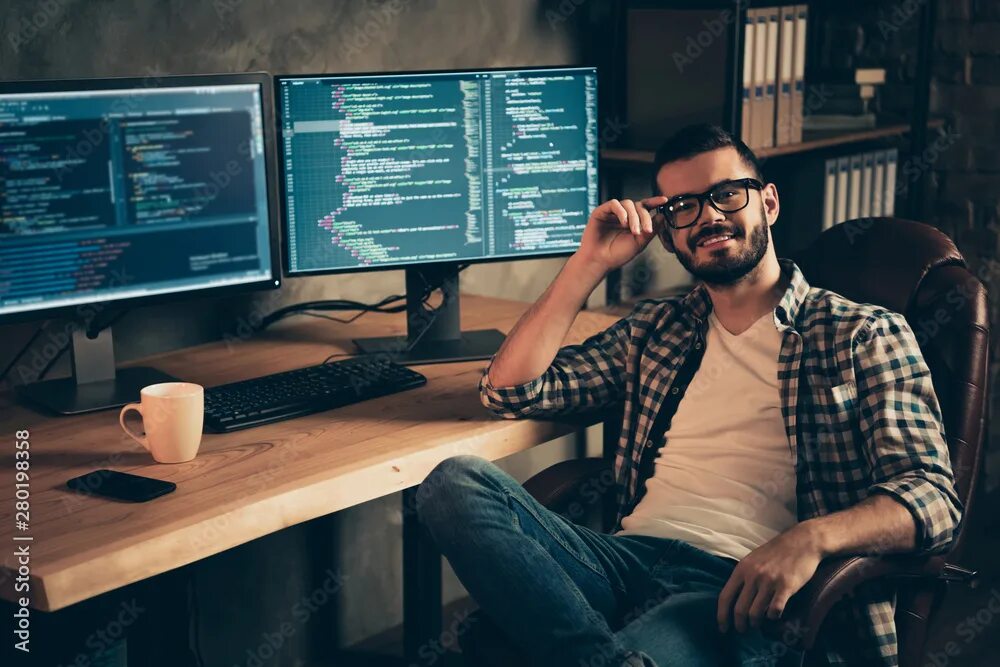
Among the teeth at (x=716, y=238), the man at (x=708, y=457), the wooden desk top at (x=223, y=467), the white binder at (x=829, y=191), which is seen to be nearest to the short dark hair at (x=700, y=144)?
the man at (x=708, y=457)

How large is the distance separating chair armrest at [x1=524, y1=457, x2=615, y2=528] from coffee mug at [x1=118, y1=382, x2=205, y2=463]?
56 cm

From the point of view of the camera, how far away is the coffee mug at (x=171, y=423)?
1710 mm

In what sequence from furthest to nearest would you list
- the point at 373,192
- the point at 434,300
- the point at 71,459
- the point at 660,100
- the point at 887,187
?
1. the point at 887,187
2. the point at 660,100
3. the point at 434,300
4. the point at 373,192
5. the point at 71,459

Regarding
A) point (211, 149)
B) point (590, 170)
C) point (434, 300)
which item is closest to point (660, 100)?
point (590, 170)

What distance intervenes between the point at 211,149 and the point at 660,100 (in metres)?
1.15

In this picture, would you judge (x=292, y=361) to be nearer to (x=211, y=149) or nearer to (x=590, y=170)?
(x=211, y=149)

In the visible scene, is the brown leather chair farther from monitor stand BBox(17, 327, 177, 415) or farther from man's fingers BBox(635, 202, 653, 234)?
monitor stand BBox(17, 327, 177, 415)

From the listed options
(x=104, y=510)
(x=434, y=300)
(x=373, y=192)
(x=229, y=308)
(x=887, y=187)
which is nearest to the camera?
(x=104, y=510)

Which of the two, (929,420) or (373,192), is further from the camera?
(373,192)

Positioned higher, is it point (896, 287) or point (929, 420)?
point (896, 287)

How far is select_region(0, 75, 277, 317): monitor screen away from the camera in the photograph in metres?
1.90

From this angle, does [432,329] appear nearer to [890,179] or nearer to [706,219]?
[706,219]

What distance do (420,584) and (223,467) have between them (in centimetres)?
76

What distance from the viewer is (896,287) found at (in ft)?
6.73
